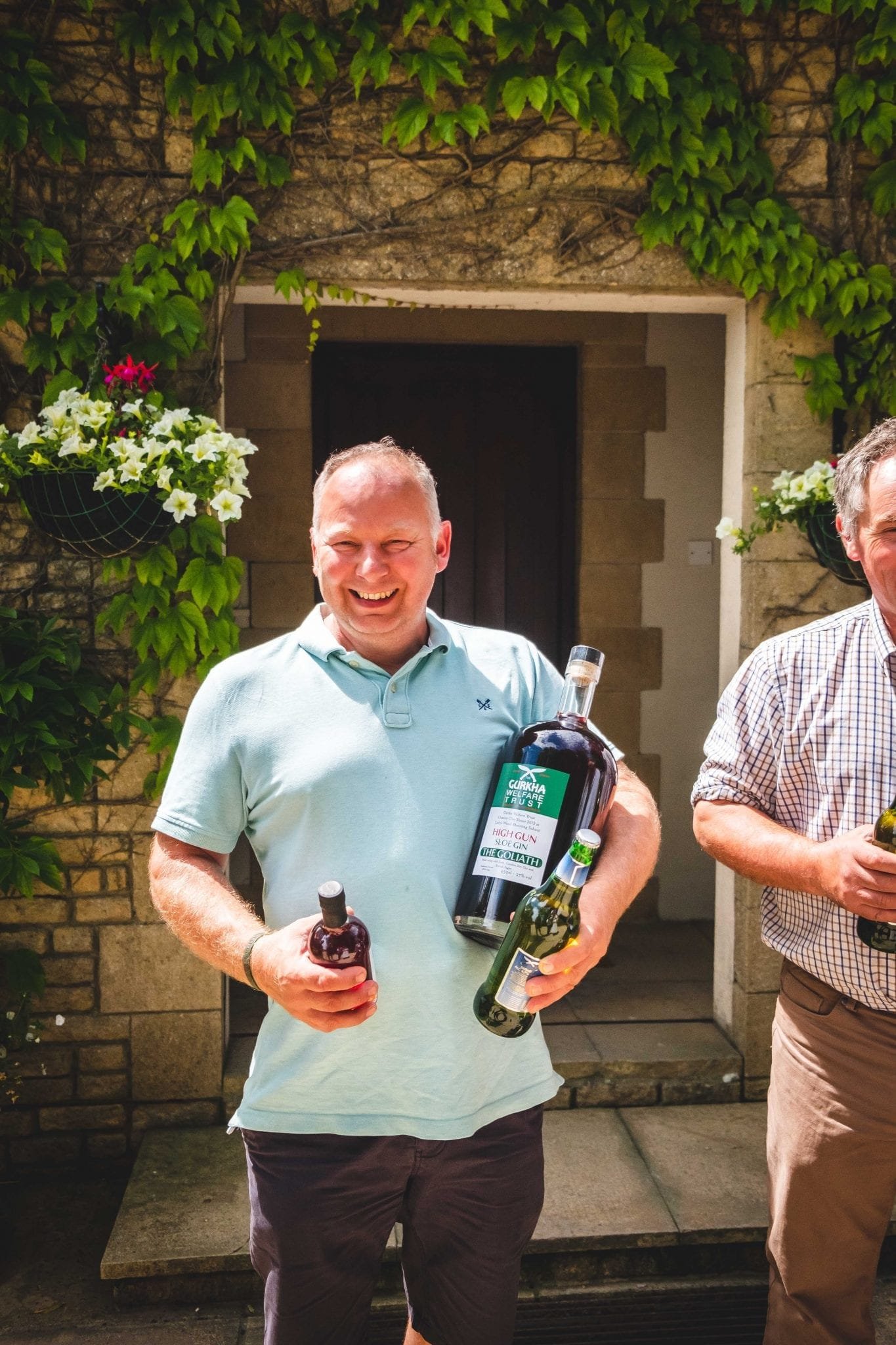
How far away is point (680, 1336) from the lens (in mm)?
2773

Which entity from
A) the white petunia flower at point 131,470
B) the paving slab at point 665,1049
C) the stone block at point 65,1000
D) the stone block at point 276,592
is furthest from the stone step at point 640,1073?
the white petunia flower at point 131,470

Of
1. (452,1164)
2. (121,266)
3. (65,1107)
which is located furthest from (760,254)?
(65,1107)

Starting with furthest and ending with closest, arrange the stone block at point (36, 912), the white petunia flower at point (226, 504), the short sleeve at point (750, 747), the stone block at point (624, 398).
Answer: the stone block at point (624, 398)
the stone block at point (36, 912)
the white petunia flower at point (226, 504)
the short sleeve at point (750, 747)

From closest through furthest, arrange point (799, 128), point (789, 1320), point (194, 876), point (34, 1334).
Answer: point (194, 876)
point (789, 1320)
point (34, 1334)
point (799, 128)

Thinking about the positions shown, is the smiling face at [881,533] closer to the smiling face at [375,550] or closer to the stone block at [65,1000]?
the smiling face at [375,550]

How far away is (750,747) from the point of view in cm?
217

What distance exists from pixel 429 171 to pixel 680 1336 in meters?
3.24

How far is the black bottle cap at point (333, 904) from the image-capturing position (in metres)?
1.47

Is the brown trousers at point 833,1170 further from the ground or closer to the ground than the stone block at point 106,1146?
further from the ground

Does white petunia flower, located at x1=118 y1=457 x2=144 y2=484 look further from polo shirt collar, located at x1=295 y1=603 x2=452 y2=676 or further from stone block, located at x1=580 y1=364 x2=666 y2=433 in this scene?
stone block, located at x1=580 y1=364 x2=666 y2=433

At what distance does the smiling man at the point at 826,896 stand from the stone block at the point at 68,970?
6.82 ft

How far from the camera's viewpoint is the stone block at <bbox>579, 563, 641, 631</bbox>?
492cm

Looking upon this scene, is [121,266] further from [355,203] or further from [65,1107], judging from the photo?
[65,1107]

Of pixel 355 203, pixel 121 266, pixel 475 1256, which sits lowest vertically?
pixel 475 1256
